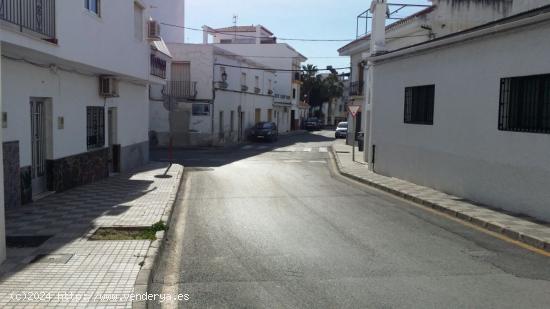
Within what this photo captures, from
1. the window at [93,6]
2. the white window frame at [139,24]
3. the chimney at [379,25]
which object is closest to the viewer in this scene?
the window at [93,6]

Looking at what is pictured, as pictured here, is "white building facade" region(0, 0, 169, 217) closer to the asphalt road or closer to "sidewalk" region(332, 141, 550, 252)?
the asphalt road

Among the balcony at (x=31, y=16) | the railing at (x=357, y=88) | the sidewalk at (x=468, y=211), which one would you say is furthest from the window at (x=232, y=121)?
the balcony at (x=31, y=16)

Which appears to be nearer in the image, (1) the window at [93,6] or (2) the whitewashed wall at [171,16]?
(1) the window at [93,6]

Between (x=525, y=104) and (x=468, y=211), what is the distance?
2.39 m

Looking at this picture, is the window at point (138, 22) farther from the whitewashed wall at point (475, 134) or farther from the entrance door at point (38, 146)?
the whitewashed wall at point (475, 134)

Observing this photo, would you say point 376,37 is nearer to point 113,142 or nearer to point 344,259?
point 113,142

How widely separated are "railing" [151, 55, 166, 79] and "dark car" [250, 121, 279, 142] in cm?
1993

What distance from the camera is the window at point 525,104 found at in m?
9.64

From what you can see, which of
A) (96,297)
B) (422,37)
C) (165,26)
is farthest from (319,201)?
(165,26)

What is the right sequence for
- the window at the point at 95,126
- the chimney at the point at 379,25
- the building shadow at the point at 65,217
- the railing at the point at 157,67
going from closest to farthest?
the building shadow at the point at 65,217 < the window at the point at 95,126 < the railing at the point at 157,67 < the chimney at the point at 379,25

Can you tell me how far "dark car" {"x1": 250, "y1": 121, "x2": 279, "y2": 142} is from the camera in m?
40.4

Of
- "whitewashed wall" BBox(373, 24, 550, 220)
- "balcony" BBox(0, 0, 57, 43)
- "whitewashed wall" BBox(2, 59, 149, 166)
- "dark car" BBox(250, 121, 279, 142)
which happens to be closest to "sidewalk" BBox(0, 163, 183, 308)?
"whitewashed wall" BBox(2, 59, 149, 166)

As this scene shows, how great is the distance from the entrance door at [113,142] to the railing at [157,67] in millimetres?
2620

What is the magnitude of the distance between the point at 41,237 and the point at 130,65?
9.30 metres
